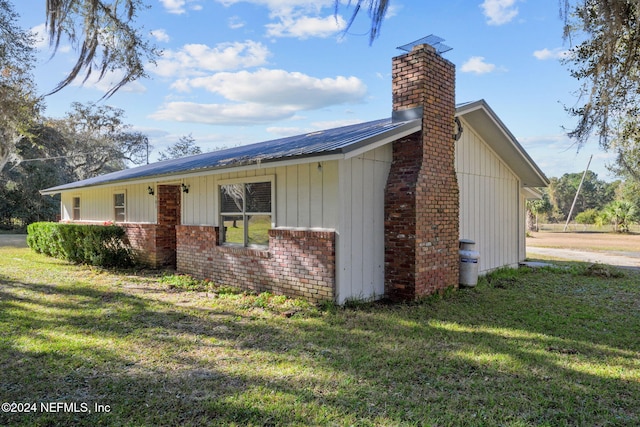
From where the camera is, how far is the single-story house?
6430 mm

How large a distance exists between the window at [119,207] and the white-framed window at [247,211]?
5470 millimetres

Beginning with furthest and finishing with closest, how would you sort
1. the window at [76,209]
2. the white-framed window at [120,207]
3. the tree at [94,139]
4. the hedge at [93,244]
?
1. the tree at [94,139]
2. the window at [76,209]
3. the white-framed window at [120,207]
4. the hedge at [93,244]

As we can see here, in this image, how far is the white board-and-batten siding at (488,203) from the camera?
29.5ft

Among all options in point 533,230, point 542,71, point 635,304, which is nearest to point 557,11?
point 542,71

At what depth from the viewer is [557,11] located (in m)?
2.94

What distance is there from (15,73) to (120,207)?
4681mm

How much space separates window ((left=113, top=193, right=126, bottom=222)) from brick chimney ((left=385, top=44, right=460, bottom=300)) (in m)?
9.03

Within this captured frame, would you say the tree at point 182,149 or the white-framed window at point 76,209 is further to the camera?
the tree at point 182,149

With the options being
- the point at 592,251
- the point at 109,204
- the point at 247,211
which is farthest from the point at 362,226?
the point at 592,251

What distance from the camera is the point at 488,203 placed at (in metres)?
9.88

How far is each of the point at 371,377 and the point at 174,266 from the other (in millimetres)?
8230

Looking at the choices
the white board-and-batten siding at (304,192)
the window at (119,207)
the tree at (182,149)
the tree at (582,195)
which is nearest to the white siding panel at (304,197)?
the white board-and-batten siding at (304,192)

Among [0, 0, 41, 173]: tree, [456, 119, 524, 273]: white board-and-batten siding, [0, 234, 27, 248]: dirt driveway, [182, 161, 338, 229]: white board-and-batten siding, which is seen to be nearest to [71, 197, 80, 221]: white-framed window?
[0, 234, 27, 248]: dirt driveway

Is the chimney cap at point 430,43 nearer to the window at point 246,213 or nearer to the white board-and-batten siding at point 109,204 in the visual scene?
the window at point 246,213
